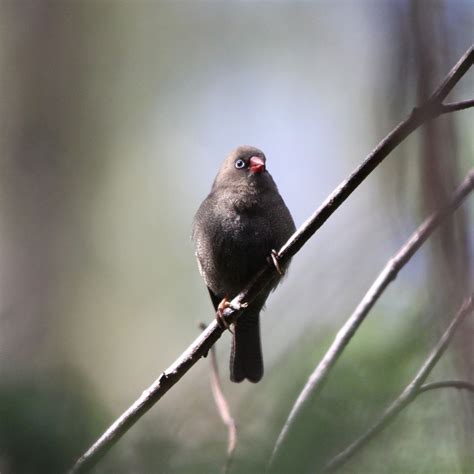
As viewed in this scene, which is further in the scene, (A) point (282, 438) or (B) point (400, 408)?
(B) point (400, 408)

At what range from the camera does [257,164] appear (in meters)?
4.71

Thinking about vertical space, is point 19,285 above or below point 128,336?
above

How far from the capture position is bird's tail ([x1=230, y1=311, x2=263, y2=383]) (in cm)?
491

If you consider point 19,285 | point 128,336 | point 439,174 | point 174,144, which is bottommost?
point 128,336

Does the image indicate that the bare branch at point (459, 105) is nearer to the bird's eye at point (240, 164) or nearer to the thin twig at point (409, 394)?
the thin twig at point (409, 394)

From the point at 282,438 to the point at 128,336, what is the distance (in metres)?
6.53

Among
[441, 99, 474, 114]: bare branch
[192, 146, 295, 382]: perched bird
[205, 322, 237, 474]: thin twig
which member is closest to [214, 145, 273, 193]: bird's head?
[192, 146, 295, 382]: perched bird

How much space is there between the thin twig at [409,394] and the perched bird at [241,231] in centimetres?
166

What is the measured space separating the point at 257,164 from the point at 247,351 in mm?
1250

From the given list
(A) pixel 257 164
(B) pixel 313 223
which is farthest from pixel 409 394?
(A) pixel 257 164

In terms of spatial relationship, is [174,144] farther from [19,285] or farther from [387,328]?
[387,328]

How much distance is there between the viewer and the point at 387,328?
302 centimetres

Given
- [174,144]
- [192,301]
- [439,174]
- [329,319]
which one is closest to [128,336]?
[192,301]

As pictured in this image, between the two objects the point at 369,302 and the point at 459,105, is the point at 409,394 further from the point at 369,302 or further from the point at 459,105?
the point at 459,105
